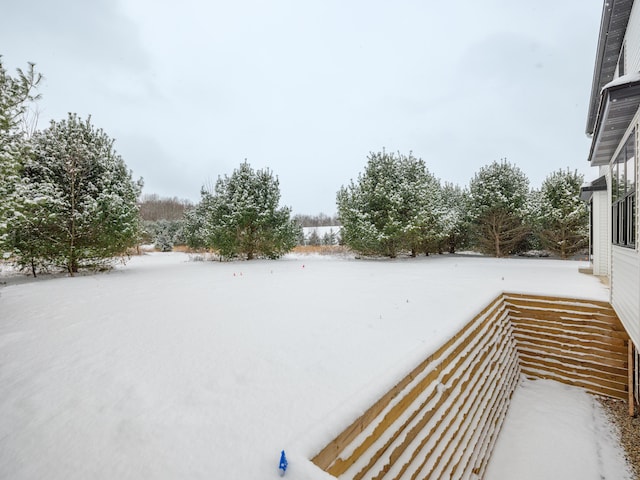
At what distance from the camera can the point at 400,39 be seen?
104 feet

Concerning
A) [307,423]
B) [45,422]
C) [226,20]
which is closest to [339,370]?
[307,423]

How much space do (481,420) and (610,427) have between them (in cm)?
239

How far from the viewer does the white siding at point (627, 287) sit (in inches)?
132

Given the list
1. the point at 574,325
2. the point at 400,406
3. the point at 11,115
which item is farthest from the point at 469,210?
the point at 11,115

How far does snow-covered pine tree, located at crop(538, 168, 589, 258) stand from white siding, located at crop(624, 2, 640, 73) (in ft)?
32.9

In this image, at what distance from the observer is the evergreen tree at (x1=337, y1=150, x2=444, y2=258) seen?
1309 cm

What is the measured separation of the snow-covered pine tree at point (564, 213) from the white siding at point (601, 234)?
255 inches

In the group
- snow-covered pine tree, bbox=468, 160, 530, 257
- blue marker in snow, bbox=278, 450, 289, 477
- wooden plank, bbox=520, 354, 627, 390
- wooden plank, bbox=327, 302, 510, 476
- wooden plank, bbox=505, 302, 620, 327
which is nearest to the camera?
blue marker in snow, bbox=278, 450, 289, 477

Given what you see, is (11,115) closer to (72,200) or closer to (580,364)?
(72,200)

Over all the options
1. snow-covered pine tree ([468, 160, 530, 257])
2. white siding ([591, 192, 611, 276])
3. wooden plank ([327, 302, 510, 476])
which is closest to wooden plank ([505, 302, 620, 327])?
wooden plank ([327, 302, 510, 476])

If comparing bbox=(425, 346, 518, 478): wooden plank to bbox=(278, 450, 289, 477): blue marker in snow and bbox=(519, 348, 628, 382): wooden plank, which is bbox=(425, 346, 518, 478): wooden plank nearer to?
bbox=(519, 348, 628, 382): wooden plank

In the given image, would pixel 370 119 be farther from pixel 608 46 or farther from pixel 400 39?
pixel 608 46

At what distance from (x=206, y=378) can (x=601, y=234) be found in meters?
11.2

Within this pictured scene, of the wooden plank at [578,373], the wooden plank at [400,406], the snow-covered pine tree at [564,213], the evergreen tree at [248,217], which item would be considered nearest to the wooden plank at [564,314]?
the wooden plank at [578,373]
